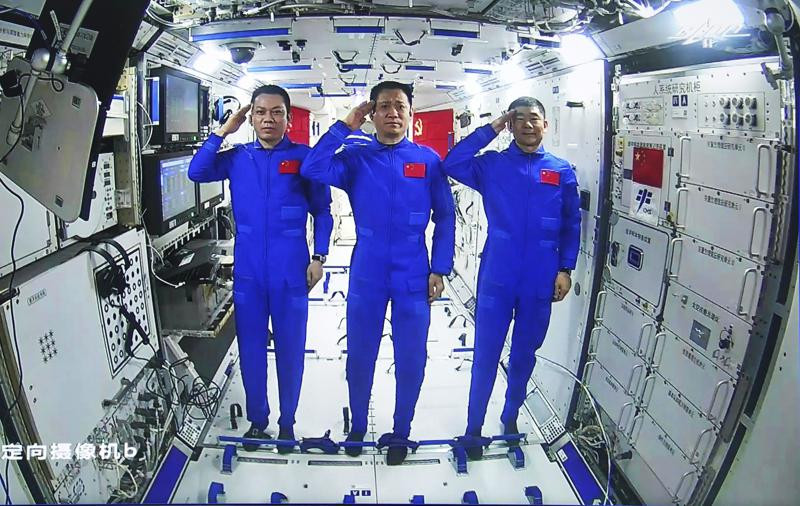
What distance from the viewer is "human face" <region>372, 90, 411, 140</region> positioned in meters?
3.20

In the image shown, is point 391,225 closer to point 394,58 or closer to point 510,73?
point 394,58

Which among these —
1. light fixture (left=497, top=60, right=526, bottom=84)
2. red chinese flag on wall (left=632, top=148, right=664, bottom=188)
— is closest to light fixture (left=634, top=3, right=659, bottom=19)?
red chinese flag on wall (left=632, top=148, right=664, bottom=188)

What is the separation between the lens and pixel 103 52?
197 cm

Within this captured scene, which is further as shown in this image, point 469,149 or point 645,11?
point 469,149

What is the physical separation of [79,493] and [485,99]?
592 cm

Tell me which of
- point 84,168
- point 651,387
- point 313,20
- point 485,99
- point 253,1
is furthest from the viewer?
point 485,99

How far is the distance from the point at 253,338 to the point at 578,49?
3018 millimetres

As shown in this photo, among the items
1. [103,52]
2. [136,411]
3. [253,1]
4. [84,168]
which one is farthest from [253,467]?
[253,1]

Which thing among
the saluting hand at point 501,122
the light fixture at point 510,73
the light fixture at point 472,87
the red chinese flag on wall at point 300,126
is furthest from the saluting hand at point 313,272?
the red chinese flag on wall at point 300,126

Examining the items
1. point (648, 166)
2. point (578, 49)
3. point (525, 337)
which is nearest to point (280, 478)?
point (525, 337)

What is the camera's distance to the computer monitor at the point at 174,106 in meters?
3.73

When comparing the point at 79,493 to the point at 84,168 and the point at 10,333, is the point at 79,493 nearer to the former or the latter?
the point at 10,333

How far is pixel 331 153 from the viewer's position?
3127 mm

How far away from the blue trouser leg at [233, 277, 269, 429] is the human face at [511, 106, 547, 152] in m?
1.92
